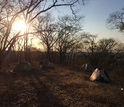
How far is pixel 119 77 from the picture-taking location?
312 inches

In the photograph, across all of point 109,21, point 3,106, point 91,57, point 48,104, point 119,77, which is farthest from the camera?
point 91,57

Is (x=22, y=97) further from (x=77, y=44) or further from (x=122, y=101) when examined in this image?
(x=77, y=44)

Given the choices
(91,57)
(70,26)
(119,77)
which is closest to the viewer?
(119,77)

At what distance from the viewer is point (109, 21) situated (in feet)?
36.1

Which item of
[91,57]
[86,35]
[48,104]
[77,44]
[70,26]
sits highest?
[70,26]

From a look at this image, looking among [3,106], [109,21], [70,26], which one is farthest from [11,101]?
[70,26]

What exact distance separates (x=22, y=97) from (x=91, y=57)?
12.0m

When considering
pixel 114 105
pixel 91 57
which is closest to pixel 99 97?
pixel 114 105

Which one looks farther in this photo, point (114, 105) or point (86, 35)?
point (86, 35)

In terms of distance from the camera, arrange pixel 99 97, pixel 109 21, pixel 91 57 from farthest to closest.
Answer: pixel 91 57 < pixel 109 21 < pixel 99 97

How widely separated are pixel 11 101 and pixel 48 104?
1.62 meters

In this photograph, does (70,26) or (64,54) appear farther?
(64,54)

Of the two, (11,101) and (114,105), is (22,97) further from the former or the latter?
(114,105)

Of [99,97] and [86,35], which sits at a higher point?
[86,35]
